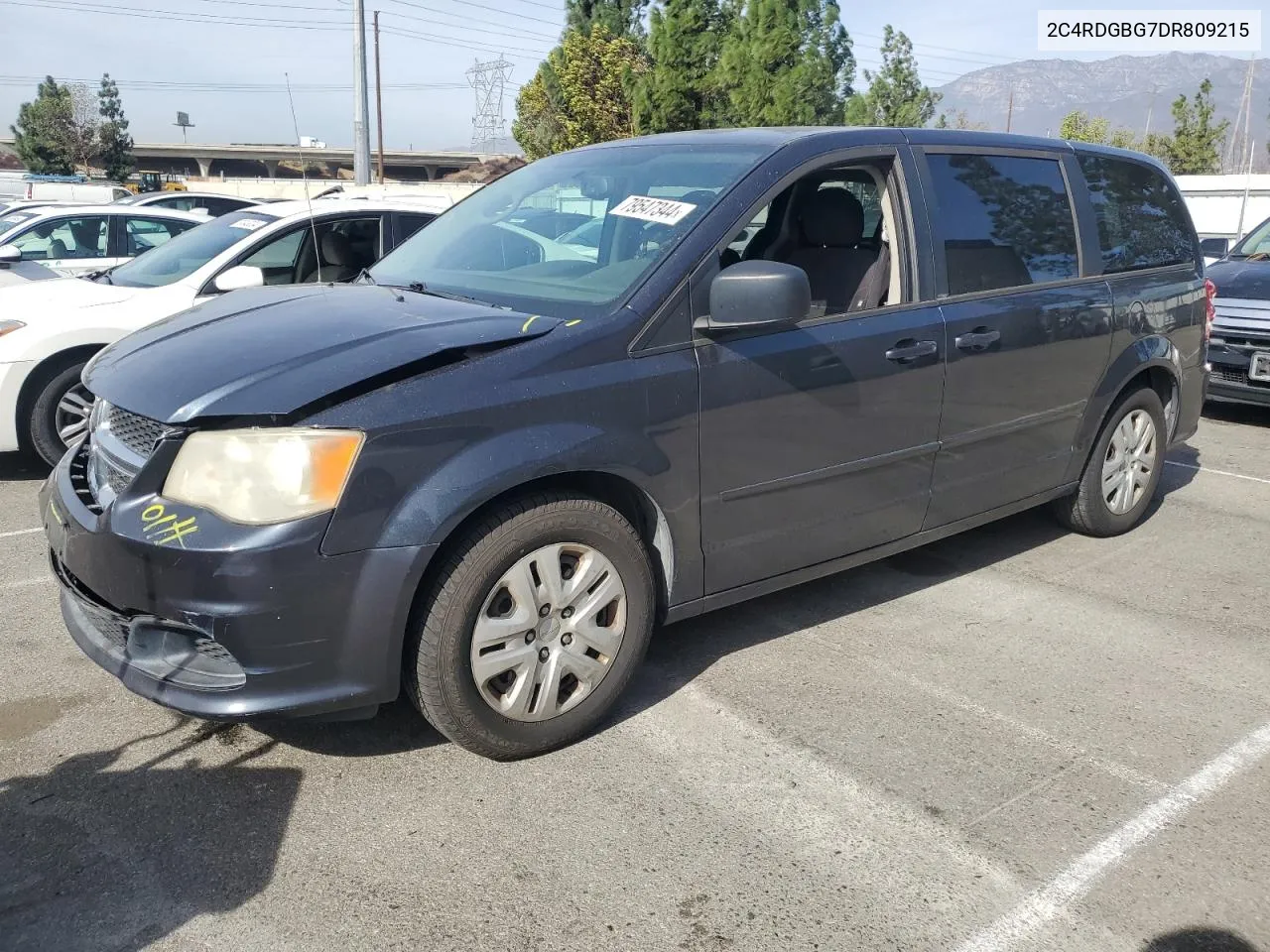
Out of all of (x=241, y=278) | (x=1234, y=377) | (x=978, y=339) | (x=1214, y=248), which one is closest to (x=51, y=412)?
(x=241, y=278)

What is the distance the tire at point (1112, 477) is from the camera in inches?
197

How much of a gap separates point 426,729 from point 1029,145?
344 centimetres

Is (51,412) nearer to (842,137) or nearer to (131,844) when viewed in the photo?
(131,844)

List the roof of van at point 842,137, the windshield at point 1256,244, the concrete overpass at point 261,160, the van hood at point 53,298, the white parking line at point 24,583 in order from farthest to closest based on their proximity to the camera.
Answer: the concrete overpass at point 261,160 → the windshield at point 1256,244 → the van hood at point 53,298 → the white parking line at point 24,583 → the roof of van at point 842,137

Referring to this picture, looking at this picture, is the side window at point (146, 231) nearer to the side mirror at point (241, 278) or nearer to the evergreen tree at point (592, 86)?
the side mirror at point (241, 278)

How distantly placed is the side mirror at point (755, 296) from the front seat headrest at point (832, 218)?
104 cm

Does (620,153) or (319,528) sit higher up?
(620,153)

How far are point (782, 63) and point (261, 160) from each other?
82.4 meters

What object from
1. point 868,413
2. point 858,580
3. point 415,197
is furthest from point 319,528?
point 415,197

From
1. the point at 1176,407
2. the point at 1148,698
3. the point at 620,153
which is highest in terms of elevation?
the point at 620,153

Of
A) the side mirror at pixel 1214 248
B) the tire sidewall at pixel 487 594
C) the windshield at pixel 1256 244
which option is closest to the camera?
the tire sidewall at pixel 487 594

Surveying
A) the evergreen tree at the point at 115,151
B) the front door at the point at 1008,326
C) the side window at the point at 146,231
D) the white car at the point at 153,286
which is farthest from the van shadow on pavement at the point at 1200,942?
the evergreen tree at the point at 115,151

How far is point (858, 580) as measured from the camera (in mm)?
4660

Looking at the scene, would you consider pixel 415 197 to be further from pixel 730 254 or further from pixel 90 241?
pixel 730 254
